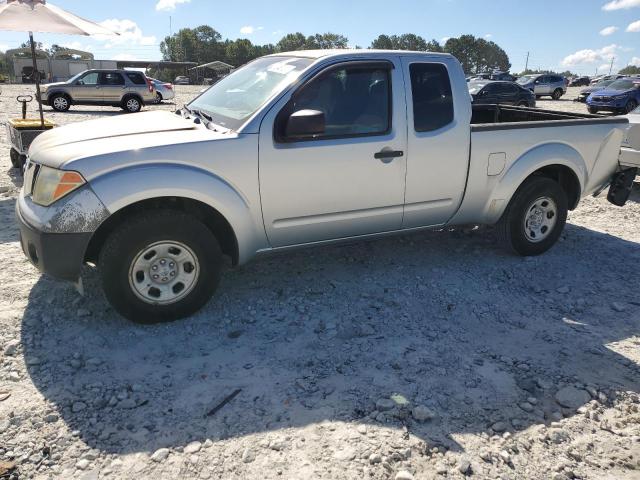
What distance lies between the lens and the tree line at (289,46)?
11462 centimetres

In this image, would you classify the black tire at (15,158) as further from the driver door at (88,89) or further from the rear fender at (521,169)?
the driver door at (88,89)

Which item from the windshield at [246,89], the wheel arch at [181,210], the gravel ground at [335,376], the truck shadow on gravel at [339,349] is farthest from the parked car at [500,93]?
the wheel arch at [181,210]

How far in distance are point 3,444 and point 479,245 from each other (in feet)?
14.8

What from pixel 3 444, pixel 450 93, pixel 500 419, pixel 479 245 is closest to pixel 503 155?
pixel 450 93

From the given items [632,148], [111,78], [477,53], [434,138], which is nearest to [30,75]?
[111,78]

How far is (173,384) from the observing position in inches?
124

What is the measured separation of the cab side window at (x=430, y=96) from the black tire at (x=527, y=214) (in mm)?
1180

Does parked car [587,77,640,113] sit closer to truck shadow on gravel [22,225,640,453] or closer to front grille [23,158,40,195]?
truck shadow on gravel [22,225,640,453]

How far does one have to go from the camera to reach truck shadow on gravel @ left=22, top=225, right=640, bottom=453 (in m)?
2.91

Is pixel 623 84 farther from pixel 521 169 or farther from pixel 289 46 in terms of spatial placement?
pixel 289 46

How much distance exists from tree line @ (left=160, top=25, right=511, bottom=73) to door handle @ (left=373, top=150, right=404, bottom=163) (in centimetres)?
10763

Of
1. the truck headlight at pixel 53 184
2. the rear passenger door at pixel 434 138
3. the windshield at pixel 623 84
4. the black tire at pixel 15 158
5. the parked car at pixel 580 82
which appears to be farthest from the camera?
the parked car at pixel 580 82

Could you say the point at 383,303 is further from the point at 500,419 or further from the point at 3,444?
the point at 3,444

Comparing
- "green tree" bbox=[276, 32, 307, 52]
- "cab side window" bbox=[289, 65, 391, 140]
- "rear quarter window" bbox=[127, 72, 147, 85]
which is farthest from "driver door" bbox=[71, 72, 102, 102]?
"green tree" bbox=[276, 32, 307, 52]
